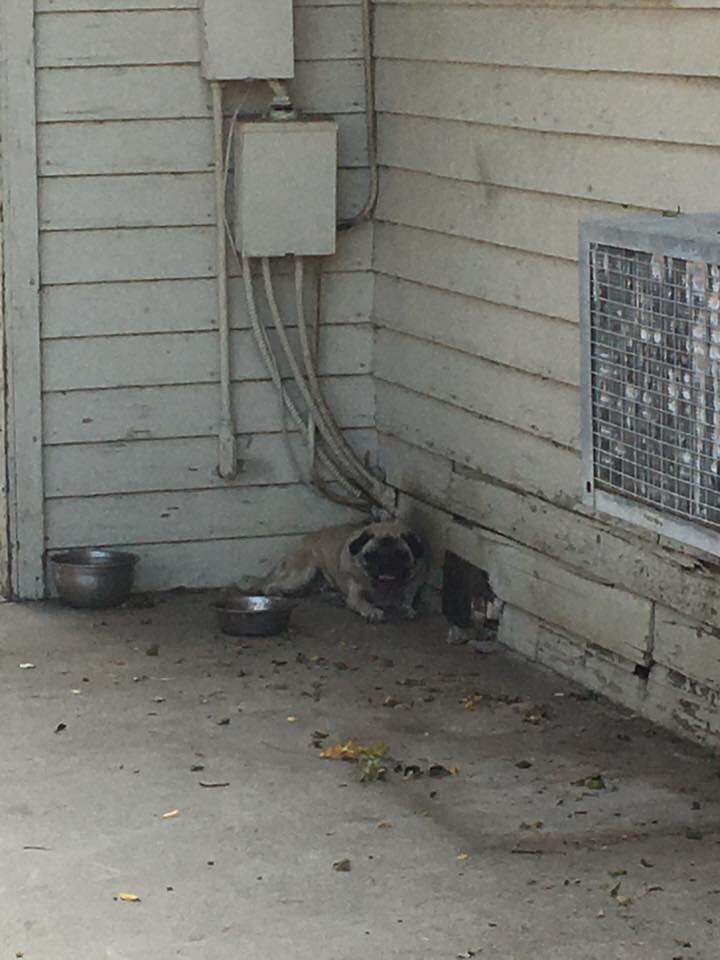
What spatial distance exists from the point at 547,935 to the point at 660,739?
1.59 m

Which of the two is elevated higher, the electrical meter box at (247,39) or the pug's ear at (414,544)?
the electrical meter box at (247,39)

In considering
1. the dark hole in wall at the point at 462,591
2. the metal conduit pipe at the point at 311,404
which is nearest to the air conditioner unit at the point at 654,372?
the dark hole in wall at the point at 462,591

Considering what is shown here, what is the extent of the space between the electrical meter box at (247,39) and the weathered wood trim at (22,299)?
0.68 meters

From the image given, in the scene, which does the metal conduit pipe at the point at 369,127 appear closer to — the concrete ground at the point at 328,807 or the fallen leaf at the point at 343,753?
the concrete ground at the point at 328,807

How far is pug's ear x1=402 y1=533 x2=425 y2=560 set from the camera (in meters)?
7.32

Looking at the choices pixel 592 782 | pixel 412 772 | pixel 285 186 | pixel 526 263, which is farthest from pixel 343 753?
pixel 285 186

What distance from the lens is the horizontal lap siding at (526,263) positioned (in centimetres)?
572

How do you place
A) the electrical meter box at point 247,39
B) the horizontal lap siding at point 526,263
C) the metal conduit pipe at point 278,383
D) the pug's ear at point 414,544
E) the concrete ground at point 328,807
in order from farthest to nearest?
the metal conduit pipe at point 278,383 → the pug's ear at point 414,544 → the electrical meter box at point 247,39 → the horizontal lap siding at point 526,263 → the concrete ground at point 328,807

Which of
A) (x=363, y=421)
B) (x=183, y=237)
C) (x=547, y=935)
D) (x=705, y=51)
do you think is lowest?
(x=547, y=935)

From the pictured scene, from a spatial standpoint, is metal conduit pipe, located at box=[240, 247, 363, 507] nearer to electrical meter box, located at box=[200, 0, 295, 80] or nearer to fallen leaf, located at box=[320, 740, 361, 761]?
electrical meter box, located at box=[200, 0, 295, 80]

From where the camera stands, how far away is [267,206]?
7.32m

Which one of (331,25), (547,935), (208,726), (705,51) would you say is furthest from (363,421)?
(547,935)

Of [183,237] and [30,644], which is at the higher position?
[183,237]

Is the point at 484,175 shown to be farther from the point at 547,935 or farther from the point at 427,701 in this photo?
the point at 547,935
